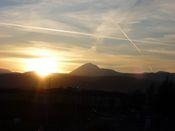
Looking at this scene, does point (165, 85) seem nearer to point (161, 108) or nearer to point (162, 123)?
point (161, 108)

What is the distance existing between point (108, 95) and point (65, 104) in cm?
3854

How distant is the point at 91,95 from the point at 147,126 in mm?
50211

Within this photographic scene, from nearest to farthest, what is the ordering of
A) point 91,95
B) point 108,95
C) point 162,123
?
point 162,123
point 91,95
point 108,95

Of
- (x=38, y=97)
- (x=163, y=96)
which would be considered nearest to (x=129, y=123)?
(x=38, y=97)

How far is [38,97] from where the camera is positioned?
8844 cm

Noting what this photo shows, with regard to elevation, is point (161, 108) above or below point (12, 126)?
below

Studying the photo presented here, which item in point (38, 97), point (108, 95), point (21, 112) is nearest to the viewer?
point (21, 112)

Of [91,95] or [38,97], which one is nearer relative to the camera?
[38,97]

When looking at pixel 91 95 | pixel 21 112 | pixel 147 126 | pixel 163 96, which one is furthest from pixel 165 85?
pixel 147 126

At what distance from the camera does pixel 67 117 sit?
68.8 m

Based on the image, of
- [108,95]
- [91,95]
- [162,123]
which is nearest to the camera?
[162,123]

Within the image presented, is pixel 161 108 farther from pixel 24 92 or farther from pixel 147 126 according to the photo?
pixel 147 126

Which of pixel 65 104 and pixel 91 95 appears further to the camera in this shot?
pixel 91 95

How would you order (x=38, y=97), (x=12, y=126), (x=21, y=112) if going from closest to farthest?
(x=12, y=126)
(x=21, y=112)
(x=38, y=97)
